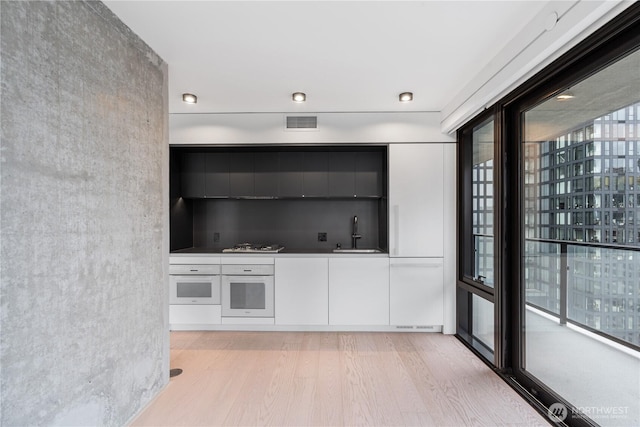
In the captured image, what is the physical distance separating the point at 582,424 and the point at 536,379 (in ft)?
1.52

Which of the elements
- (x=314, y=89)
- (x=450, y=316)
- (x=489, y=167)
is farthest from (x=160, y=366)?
(x=489, y=167)

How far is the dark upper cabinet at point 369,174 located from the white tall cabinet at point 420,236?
1.61 ft

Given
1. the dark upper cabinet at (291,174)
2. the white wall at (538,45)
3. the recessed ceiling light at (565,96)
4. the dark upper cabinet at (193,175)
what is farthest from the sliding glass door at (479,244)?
the dark upper cabinet at (193,175)

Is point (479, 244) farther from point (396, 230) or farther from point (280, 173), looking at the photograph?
point (280, 173)

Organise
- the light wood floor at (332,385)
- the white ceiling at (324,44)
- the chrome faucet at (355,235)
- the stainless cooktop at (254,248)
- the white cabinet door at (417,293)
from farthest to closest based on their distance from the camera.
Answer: the chrome faucet at (355,235)
the stainless cooktop at (254,248)
the white cabinet door at (417,293)
the light wood floor at (332,385)
the white ceiling at (324,44)

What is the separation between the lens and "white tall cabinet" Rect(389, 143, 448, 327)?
368 centimetres

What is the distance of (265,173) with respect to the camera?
4219 millimetres

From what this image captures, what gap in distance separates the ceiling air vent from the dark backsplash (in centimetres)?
104

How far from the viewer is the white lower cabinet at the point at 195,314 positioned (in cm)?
375

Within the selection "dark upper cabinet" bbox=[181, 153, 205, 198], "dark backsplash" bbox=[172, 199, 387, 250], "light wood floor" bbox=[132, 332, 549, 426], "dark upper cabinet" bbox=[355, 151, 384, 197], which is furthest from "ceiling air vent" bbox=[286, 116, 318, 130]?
"light wood floor" bbox=[132, 332, 549, 426]

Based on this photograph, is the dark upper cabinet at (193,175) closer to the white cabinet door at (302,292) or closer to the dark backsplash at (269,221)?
the dark backsplash at (269,221)

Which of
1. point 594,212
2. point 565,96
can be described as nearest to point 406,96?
point 565,96

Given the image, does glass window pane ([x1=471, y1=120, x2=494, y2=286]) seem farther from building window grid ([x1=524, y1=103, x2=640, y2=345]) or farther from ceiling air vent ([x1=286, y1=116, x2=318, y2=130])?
ceiling air vent ([x1=286, y1=116, x2=318, y2=130])

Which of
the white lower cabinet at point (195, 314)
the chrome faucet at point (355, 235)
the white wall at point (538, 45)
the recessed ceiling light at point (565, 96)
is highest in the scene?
the white wall at point (538, 45)
